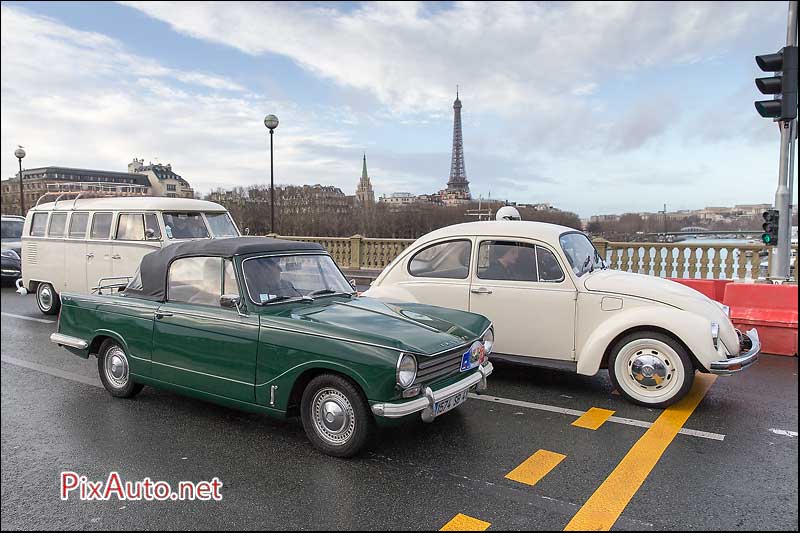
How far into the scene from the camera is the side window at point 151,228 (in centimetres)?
1027

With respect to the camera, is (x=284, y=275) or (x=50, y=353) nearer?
(x=284, y=275)

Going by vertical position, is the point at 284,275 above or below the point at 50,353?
above

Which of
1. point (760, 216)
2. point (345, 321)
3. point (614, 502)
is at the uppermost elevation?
point (760, 216)

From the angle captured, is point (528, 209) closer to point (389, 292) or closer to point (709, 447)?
point (389, 292)

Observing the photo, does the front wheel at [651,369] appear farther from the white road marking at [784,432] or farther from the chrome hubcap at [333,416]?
the chrome hubcap at [333,416]

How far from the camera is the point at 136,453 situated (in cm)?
436

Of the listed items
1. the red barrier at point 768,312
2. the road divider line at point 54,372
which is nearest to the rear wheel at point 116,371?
the road divider line at point 54,372

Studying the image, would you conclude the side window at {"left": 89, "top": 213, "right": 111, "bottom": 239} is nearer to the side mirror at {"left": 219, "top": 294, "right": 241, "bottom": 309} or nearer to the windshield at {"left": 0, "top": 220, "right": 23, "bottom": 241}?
the windshield at {"left": 0, "top": 220, "right": 23, "bottom": 241}

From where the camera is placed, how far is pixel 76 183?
11508mm

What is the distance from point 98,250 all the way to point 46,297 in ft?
5.60

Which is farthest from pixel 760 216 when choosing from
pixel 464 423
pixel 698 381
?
pixel 464 423

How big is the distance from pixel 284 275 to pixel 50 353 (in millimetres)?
4479

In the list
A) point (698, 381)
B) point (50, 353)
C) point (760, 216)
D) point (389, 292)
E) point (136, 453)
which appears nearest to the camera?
point (136, 453)

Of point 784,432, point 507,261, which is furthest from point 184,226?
point 784,432
